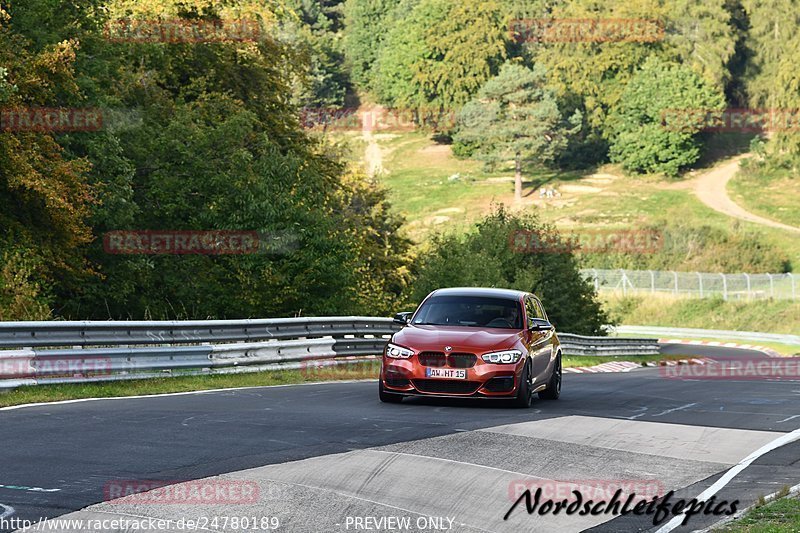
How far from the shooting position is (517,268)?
44.6 m

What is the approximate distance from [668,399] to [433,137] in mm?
117361

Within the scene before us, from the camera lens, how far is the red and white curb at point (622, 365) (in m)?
35.6

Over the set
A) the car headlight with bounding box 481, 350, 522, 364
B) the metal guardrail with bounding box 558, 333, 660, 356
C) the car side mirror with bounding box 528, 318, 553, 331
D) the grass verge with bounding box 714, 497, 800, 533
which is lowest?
the metal guardrail with bounding box 558, 333, 660, 356

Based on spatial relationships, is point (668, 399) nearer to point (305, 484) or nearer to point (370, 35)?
point (305, 484)

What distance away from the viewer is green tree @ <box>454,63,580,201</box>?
113625mm

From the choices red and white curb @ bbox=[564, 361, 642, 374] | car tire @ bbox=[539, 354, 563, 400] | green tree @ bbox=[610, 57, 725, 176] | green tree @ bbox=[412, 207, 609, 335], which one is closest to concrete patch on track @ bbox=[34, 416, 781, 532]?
car tire @ bbox=[539, 354, 563, 400]

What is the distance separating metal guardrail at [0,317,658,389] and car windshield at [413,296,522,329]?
4.02 meters

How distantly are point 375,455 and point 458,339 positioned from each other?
208 inches

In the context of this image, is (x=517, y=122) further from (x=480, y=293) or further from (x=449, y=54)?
(x=480, y=293)

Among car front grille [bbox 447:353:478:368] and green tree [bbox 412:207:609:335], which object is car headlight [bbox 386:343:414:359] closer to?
car front grille [bbox 447:353:478:368]

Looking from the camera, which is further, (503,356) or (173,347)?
(173,347)

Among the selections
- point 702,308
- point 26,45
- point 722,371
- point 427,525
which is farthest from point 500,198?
point 427,525

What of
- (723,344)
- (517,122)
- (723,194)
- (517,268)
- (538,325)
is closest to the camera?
(538,325)

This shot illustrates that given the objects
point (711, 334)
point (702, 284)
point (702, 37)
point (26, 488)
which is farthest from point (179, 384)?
point (702, 37)
